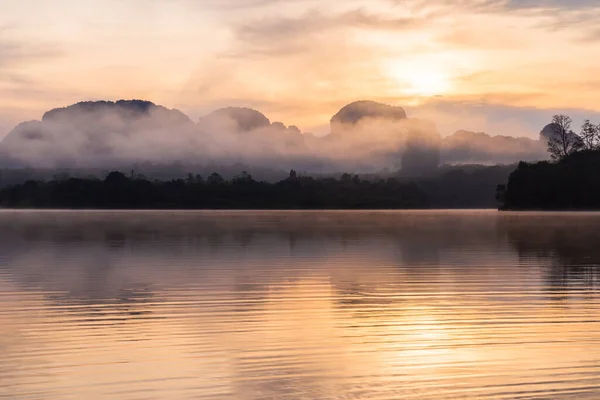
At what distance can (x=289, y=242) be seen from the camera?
62.7 metres

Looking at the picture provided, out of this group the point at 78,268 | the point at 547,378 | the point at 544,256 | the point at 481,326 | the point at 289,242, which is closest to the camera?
the point at 547,378

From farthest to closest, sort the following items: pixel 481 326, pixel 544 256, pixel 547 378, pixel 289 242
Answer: pixel 289 242
pixel 544 256
pixel 481 326
pixel 547 378

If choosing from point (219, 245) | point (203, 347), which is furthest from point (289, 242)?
point (203, 347)

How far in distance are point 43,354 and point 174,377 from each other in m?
3.69

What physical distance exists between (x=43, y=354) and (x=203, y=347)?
3.37m

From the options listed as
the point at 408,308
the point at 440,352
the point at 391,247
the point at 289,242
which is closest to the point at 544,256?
the point at 391,247

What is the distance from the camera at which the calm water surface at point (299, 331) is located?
48.3ft

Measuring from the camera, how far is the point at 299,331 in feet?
67.1

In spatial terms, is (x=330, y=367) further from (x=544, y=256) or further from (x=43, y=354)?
(x=544, y=256)

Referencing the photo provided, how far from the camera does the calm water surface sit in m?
14.7

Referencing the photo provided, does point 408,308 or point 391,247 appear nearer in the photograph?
point 408,308

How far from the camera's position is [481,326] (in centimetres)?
2131

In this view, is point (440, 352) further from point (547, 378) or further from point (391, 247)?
point (391, 247)

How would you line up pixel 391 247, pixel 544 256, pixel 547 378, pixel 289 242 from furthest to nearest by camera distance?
pixel 289 242
pixel 391 247
pixel 544 256
pixel 547 378
